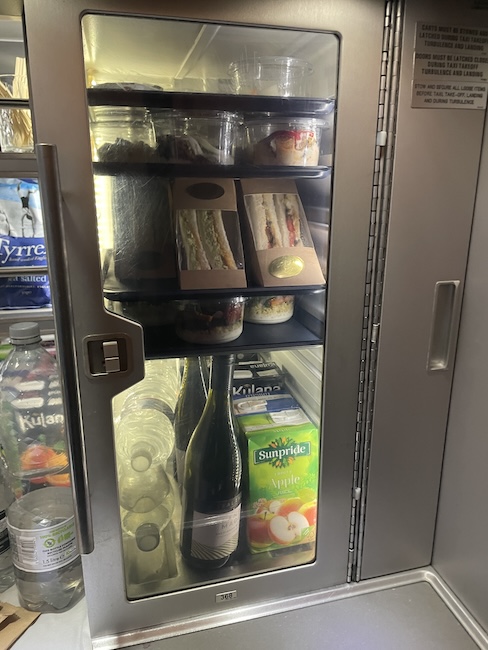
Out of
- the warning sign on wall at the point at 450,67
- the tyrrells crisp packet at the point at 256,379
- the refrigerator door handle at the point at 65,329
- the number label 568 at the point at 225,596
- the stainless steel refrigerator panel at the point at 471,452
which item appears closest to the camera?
the refrigerator door handle at the point at 65,329

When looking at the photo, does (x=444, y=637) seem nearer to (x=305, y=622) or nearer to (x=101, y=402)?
(x=305, y=622)

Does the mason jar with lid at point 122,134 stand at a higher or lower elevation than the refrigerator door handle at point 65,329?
higher

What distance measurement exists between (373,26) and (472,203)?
1.09ft

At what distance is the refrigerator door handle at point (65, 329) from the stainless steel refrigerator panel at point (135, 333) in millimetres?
45

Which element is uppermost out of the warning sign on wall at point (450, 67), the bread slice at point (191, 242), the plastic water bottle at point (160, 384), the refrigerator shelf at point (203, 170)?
the warning sign on wall at point (450, 67)

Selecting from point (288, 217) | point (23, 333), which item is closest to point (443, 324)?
point (288, 217)

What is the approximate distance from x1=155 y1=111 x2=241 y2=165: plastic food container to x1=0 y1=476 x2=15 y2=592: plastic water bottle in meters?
0.79

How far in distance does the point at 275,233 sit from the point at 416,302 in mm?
286

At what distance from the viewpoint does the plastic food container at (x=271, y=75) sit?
0.87 m

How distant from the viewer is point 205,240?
901mm

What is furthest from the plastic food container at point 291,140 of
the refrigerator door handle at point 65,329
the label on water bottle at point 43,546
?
the label on water bottle at point 43,546

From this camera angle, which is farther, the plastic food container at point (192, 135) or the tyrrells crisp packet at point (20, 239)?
the tyrrells crisp packet at point (20, 239)

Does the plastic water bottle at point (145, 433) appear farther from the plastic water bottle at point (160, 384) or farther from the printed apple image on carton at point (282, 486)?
the printed apple image on carton at point (282, 486)

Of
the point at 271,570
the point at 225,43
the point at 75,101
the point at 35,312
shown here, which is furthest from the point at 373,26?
the point at 271,570
